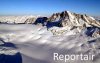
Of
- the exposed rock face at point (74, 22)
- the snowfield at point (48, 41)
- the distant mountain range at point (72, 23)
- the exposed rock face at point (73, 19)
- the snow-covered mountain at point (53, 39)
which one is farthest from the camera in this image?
the exposed rock face at point (73, 19)

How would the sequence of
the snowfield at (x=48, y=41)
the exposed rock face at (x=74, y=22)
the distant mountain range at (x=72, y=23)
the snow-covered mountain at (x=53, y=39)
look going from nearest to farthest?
the snow-covered mountain at (x=53, y=39)
the snowfield at (x=48, y=41)
the distant mountain range at (x=72, y=23)
the exposed rock face at (x=74, y=22)

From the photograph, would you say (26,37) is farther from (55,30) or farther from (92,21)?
(92,21)

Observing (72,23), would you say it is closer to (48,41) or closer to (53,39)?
(53,39)

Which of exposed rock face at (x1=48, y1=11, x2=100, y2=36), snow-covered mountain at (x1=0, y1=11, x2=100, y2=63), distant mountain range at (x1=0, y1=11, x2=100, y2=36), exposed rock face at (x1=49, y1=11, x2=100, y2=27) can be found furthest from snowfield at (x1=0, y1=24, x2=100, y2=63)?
exposed rock face at (x1=49, y1=11, x2=100, y2=27)

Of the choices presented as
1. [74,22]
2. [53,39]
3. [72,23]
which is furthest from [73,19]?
[53,39]

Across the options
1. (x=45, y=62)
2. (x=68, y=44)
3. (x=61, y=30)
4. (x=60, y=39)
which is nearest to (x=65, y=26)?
(x=61, y=30)

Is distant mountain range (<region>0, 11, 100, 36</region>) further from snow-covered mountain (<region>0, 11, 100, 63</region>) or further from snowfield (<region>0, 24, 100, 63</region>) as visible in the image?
snowfield (<region>0, 24, 100, 63</region>)

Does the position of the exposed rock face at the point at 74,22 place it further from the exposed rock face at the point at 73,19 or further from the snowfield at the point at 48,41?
the snowfield at the point at 48,41

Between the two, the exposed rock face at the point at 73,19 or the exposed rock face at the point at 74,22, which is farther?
the exposed rock face at the point at 73,19

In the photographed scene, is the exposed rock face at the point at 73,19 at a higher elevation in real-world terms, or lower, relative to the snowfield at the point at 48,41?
higher

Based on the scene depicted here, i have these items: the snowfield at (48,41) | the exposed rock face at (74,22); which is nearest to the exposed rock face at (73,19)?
the exposed rock face at (74,22)

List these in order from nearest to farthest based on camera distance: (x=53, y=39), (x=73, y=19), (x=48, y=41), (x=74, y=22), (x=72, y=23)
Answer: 1. (x=48, y=41)
2. (x=53, y=39)
3. (x=72, y=23)
4. (x=73, y=19)
5. (x=74, y=22)

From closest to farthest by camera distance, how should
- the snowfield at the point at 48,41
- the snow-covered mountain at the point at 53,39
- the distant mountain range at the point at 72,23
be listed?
the snow-covered mountain at the point at 53,39
the snowfield at the point at 48,41
the distant mountain range at the point at 72,23

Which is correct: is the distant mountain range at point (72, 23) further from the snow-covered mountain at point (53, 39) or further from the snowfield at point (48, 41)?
the snowfield at point (48, 41)
